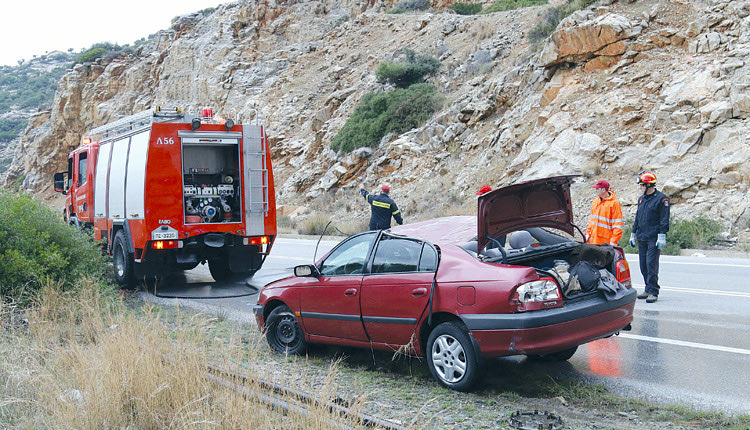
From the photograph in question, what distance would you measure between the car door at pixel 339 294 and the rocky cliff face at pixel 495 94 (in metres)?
13.0

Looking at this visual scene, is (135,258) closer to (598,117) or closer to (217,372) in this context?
(217,372)

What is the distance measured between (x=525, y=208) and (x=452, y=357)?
69.1 inches

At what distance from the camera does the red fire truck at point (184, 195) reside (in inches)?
405

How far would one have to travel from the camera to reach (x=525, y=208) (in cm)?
604

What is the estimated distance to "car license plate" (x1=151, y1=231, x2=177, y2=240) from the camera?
402 inches

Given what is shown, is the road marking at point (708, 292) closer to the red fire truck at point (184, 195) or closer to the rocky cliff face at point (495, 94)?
the red fire truck at point (184, 195)

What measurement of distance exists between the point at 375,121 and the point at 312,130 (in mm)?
5947

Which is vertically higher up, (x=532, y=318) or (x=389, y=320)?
(x=532, y=318)

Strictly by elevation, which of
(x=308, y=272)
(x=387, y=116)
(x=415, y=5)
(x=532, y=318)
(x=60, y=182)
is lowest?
(x=532, y=318)

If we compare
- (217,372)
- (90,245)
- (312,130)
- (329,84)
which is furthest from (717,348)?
(329,84)

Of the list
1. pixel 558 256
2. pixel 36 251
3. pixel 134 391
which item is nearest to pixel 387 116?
pixel 36 251

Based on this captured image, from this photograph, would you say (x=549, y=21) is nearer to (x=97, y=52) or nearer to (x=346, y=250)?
(x=346, y=250)

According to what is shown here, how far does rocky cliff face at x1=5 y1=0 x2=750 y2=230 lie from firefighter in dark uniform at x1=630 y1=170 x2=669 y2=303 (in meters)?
8.03

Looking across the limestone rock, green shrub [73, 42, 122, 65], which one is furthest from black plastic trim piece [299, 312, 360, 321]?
green shrub [73, 42, 122, 65]
